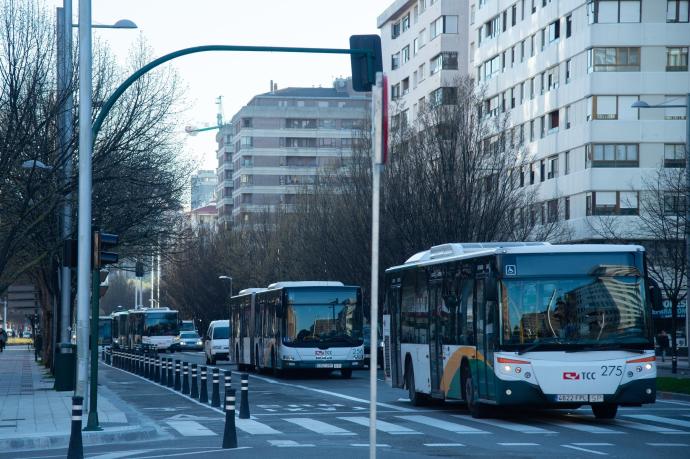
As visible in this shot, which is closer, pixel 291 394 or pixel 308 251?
pixel 291 394

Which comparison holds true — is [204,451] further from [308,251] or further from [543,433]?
[308,251]

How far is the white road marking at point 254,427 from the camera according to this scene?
20562mm

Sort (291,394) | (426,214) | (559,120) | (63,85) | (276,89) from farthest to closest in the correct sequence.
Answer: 1. (276,89)
2. (559,120)
3. (426,214)
4. (291,394)
5. (63,85)

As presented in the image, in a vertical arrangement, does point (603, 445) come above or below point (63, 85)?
below

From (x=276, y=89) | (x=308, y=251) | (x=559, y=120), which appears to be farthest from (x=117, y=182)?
(x=276, y=89)

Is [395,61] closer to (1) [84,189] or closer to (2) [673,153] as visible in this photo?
(2) [673,153]

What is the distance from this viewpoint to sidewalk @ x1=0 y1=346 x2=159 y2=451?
18.8 m

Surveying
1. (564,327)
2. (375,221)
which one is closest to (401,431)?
(564,327)

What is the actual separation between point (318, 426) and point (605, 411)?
15.5ft

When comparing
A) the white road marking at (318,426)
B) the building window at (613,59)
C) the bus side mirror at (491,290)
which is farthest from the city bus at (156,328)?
the bus side mirror at (491,290)

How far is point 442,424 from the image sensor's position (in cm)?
2162

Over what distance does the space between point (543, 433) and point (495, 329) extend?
2.14m

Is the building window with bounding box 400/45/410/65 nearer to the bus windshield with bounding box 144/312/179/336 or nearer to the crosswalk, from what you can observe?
the bus windshield with bounding box 144/312/179/336

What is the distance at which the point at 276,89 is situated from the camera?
169 metres
